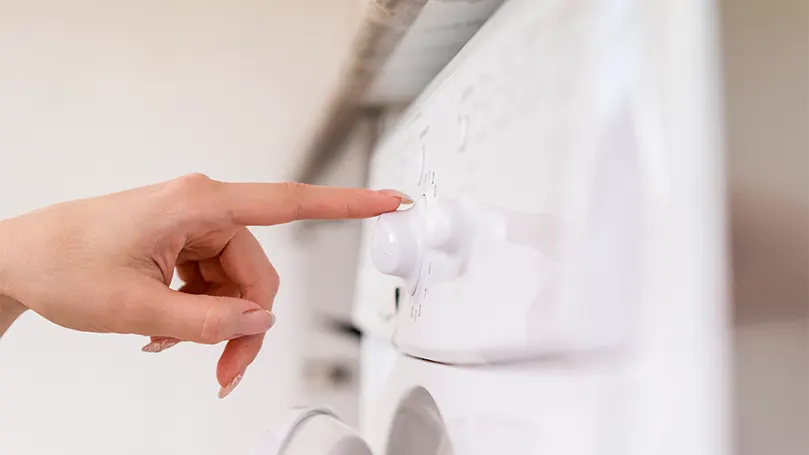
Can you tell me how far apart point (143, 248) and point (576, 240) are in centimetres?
29

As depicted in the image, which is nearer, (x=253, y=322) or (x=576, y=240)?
(x=576, y=240)

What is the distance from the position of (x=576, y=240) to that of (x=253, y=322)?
26 cm

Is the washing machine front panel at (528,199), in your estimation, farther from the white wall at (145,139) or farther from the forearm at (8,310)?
the white wall at (145,139)

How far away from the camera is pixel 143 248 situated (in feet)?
1.33

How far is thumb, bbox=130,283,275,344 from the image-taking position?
392 millimetres

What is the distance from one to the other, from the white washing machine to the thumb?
10cm

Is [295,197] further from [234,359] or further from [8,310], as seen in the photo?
[8,310]

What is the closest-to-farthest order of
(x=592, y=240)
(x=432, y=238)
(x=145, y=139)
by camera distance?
(x=592, y=240), (x=432, y=238), (x=145, y=139)

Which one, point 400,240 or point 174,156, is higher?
point 174,156

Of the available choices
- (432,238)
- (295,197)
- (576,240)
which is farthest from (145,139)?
(576,240)

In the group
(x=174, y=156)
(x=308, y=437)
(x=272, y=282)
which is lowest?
(x=308, y=437)

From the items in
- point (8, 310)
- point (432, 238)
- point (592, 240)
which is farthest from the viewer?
point (8, 310)

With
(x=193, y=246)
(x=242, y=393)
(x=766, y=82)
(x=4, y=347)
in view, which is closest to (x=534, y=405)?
(x=766, y=82)

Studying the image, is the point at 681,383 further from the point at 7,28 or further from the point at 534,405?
the point at 7,28
